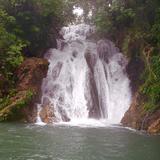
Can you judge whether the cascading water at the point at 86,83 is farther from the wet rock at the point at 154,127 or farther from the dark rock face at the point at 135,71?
the wet rock at the point at 154,127

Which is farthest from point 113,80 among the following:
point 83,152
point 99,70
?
point 83,152

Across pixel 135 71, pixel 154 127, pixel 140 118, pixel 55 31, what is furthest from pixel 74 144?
pixel 55 31

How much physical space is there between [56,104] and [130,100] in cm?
479

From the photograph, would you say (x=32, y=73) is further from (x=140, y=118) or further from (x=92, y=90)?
(x=140, y=118)

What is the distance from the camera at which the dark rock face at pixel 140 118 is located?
20191mm

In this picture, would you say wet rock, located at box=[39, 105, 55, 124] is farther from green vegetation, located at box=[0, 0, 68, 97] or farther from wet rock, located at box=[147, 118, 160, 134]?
wet rock, located at box=[147, 118, 160, 134]

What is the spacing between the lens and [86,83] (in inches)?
1064

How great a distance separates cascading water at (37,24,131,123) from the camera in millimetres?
25256

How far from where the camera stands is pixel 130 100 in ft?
87.6

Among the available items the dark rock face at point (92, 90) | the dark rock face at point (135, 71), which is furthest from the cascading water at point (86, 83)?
the dark rock face at point (135, 71)

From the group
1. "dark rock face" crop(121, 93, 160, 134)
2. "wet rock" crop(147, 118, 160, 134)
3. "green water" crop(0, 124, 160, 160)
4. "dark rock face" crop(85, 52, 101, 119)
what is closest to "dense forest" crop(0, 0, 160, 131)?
"dark rock face" crop(121, 93, 160, 134)

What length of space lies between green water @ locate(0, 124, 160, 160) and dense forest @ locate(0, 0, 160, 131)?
207 inches

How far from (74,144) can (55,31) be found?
17855 mm

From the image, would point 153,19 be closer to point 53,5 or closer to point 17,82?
point 53,5
